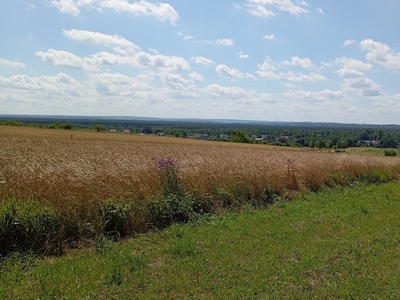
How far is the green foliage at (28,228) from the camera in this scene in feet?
18.3

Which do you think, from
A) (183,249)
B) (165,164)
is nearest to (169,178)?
(165,164)

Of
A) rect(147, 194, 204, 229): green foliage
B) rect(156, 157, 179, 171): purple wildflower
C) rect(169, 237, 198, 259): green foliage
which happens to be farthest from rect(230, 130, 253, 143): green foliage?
rect(169, 237, 198, 259): green foliage

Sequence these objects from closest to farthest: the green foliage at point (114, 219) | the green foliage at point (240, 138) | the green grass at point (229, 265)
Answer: the green grass at point (229, 265) → the green foliage at point (114, 219) → the green foliage at point (240, 138)

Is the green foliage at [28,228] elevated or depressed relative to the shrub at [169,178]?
depressed

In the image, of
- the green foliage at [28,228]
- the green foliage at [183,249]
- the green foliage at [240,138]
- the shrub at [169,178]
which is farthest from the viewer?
the green foliage at [240,138]

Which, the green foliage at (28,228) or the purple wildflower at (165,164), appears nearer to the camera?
the green foliage at (28,228)

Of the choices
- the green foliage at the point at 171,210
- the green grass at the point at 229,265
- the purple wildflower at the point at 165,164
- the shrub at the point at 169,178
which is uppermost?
the purple wildflower at the point at 165,164

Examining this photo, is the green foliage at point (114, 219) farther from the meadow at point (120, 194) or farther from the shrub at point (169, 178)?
the shrub at point (169, 178)

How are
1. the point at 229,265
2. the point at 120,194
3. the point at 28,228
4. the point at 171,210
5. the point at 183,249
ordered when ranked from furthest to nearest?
the point at 171,210 → the point at 120,194 → the point at 183,249 → the point at 28,228 → the point at 229,265

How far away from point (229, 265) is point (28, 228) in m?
3.58

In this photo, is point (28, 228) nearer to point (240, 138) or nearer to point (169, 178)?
point (169, 178)

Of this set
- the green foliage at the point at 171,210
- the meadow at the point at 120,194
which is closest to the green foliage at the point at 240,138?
the meadow at the point at 120,194

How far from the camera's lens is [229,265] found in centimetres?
552

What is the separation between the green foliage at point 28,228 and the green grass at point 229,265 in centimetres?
29
